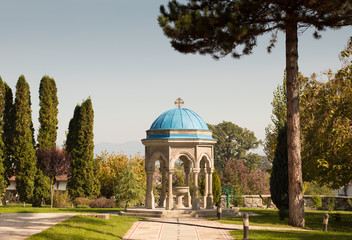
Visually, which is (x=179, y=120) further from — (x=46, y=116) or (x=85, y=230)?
(x=85, y=230)

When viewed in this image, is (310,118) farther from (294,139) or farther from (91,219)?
(91,219)

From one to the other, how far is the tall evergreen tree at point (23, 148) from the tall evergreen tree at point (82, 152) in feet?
10.0

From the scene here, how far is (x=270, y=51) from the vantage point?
21.8m

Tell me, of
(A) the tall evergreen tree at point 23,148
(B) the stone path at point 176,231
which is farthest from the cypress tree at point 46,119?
(B) the stone path at point 176,231

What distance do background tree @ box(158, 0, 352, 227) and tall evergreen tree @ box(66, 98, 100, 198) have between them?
49.2ft

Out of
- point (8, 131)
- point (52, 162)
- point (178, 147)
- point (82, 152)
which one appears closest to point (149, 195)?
point (178, 147)

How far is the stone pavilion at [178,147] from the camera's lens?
25.5m

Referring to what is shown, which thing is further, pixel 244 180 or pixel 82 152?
pixel 244 180

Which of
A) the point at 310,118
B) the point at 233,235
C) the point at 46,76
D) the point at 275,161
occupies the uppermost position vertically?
the point at 46,76

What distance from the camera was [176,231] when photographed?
17.1 m

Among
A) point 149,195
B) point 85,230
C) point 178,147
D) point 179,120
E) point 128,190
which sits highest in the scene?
point 179,120

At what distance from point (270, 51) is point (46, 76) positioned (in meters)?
17.7

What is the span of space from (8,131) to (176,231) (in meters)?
18.8

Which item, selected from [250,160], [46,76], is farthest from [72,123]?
[250,160]
